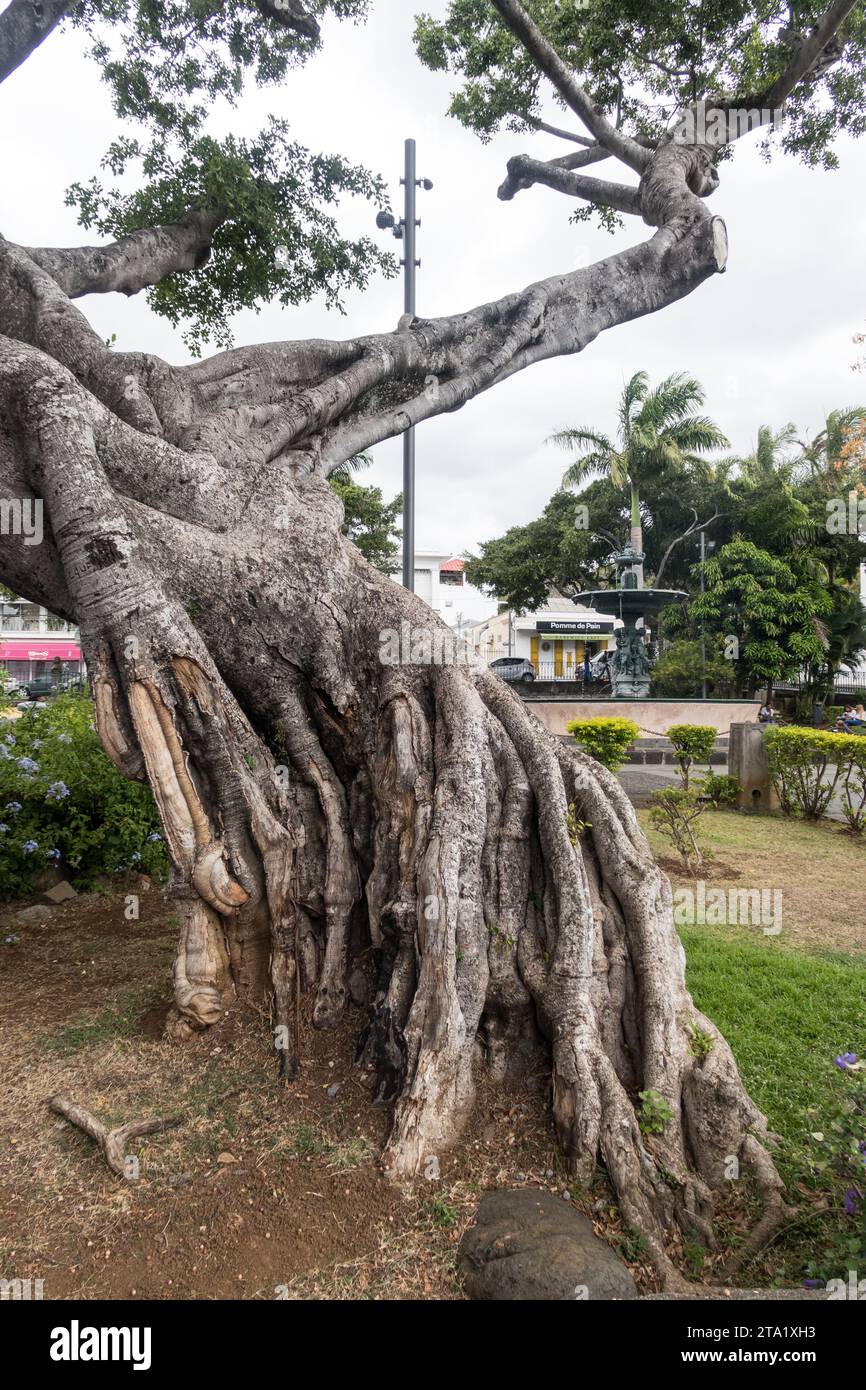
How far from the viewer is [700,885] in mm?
6484

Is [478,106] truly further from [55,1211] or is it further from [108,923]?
[55,1211]

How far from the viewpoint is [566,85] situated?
6.73 metres

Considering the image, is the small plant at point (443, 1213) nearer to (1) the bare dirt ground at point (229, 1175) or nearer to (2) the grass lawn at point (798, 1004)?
(1) the bare dirt ground at point (229, 1175)

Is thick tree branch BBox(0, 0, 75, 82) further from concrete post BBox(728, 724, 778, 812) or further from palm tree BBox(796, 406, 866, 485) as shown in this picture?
palm tree BBox(796, 406, 866, 485)

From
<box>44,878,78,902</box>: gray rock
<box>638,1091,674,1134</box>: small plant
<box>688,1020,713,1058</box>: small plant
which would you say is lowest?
<box>44,878,78,902</box>: gray rock

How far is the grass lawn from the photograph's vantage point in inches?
97.3

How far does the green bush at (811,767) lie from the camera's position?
8.80 metres

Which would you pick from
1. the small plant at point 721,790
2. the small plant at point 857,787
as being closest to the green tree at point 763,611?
the small plant at point 721,790

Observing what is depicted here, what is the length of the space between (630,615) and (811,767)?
10.4 metres

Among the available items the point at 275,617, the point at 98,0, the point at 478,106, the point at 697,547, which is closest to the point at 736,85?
the point at 478,106

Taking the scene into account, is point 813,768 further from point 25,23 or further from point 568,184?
point 25,23

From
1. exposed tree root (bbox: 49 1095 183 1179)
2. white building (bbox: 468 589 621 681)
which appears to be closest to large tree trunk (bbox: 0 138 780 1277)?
exposed tree root (bbox: 49 1095 183 1179)

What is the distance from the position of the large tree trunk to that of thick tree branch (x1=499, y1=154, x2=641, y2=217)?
584 centimetres
